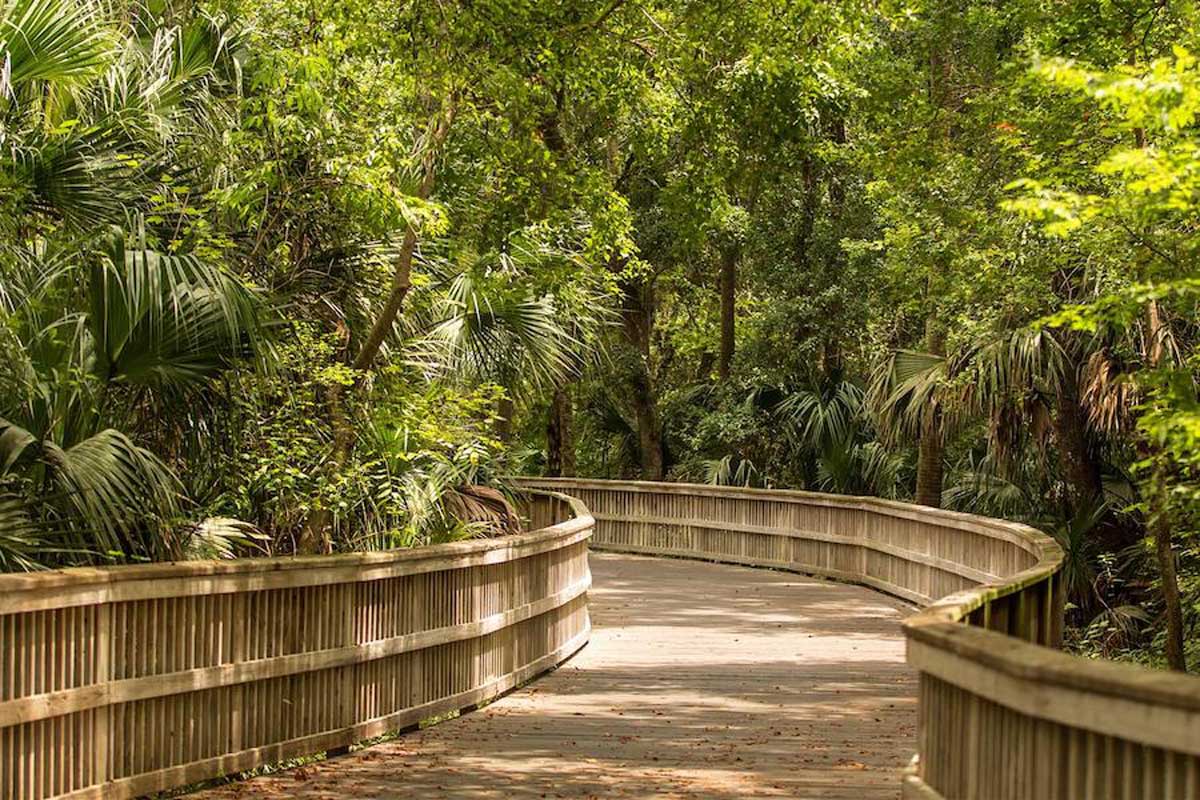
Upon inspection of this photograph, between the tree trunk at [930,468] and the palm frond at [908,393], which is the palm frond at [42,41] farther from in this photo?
the tree trunk at [930,468]

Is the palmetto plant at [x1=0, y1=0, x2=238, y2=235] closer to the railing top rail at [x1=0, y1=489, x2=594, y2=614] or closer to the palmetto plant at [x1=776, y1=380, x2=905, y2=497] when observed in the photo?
the railing top rail at [x1=0, y1=489, x2=594, y2=614]

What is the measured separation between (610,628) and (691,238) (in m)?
3.71

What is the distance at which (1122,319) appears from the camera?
8039mm

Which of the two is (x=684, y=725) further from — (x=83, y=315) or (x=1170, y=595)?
(x=1170, y=595)

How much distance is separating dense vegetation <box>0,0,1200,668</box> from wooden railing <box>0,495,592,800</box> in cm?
48

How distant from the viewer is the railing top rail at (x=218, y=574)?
22.5ft

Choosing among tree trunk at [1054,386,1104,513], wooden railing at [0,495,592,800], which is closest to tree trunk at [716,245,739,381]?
tree trunk at [1054,386,1104,513]

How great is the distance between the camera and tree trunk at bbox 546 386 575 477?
28938mm

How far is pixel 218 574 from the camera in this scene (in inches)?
321

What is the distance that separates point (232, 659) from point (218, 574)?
462mm

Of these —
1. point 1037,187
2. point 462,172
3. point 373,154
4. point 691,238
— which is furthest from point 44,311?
point 691,238

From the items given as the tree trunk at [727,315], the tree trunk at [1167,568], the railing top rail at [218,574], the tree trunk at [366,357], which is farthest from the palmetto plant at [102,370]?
the tree trunk at [727,315]

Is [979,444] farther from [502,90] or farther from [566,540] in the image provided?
[502,90]

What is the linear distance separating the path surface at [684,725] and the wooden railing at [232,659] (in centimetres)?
24
